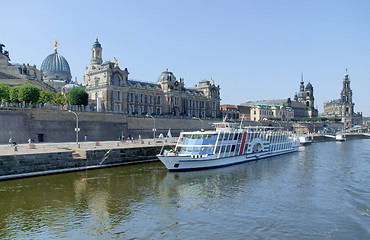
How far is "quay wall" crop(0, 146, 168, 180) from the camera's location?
32.1 m

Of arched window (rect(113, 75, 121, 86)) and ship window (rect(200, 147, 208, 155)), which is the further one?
arched window (rect(113, 75, 121, 86))

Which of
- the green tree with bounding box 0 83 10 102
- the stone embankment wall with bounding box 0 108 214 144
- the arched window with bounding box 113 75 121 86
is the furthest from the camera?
the arched window with bounding box 113 75 121 86

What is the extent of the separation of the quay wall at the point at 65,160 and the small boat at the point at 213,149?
4583mm

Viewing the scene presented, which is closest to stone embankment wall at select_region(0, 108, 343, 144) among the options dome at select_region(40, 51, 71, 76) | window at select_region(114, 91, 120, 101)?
window at select_region(114, 91, 120, 101)

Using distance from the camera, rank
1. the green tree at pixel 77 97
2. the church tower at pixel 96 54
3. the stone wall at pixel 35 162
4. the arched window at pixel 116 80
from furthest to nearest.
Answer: the church tower at pixel 96 54
the arched window at pixel 116 80
the green tree at pixel 77 97
the stone wall at pixel 35 162

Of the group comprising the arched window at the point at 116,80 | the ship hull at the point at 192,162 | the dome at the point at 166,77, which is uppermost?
the dome at the point at 166,77

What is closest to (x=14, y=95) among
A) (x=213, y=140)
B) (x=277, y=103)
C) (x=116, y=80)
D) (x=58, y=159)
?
(x=58, y=159)

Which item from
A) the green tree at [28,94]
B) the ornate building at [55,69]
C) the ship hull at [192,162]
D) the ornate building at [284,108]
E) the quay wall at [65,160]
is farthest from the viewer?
the ornate building at [284,108]

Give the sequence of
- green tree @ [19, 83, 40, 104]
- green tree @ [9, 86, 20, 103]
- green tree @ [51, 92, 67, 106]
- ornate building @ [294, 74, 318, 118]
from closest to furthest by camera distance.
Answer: green tree @ [19, 83, 40, 104] → green tree @ [9, 86, 20, 103] → green tree @ [51, 92, 67, 106] → ornate building @ [294, 74, 318, 118]

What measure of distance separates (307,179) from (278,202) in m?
11.3

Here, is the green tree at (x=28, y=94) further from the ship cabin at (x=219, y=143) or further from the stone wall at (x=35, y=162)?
the ship cabin at (x=219, y=143)

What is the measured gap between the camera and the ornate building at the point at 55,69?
117 meters

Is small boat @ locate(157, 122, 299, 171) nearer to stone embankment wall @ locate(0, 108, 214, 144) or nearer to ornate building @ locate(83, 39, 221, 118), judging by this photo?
stone embankment wall @ locate(0, 108, 214, 144)

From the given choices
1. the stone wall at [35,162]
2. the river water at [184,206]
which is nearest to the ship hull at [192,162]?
the river water at [184,206]
